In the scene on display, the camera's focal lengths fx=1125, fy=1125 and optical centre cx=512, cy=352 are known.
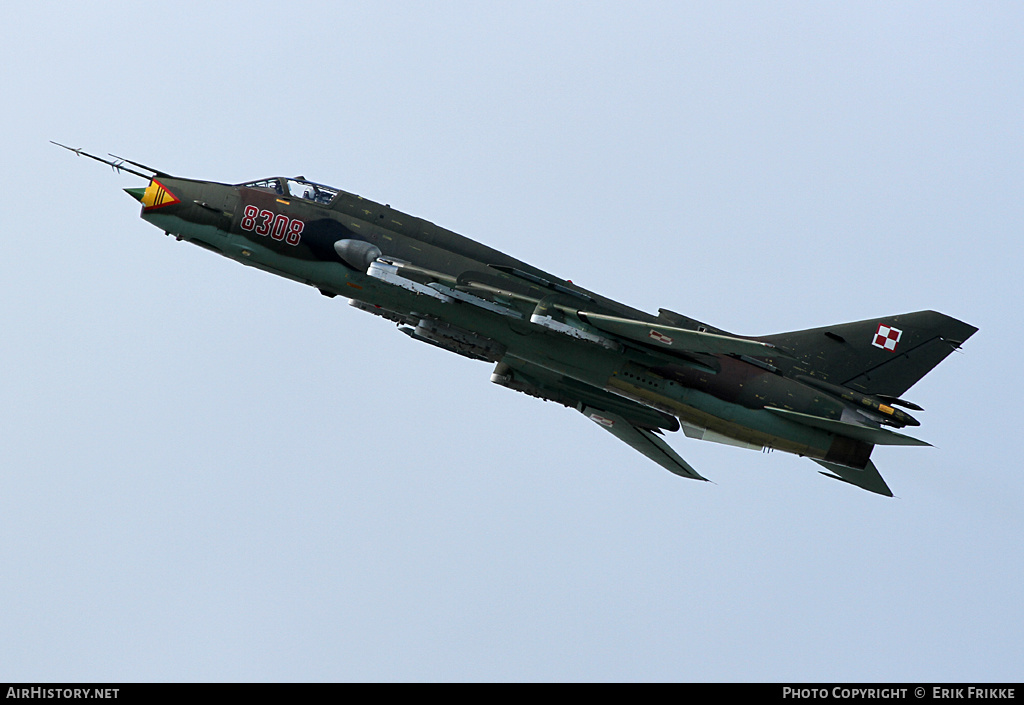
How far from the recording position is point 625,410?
104ft

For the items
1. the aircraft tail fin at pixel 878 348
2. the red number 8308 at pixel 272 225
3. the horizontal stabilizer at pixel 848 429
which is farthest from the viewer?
the aircraft tail fin at pixel 878 348

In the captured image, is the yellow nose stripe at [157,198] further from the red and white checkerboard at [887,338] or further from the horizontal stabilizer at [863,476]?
the red and white checkerboard at [887,338]

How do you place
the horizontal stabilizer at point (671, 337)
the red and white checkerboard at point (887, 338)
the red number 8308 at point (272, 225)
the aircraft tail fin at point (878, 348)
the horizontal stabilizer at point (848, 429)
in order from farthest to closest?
the red and white checkerboard at point (887, 338) < the aircraft tail fin at point (878, 348) < the horizontal stabilizer at point (848, 429) < the horizontal stabilizer at point (671, 337) < the red number 8308 at point (272, 225)

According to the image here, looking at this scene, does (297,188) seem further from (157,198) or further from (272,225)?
(157,198)

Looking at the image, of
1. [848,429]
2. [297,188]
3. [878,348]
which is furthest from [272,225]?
[878,348]

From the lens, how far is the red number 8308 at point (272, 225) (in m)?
26.6

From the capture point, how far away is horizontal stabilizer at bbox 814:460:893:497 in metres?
29.7

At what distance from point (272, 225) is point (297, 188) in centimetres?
127

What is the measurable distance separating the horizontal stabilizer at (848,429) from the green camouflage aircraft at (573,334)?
0.04 meters

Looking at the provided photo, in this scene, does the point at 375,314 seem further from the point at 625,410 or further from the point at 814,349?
the point at 814,349

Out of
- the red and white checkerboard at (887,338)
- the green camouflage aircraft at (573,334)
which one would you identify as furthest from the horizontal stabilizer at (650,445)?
the red and white checkerboard at (887,338)

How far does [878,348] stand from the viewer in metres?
30.8

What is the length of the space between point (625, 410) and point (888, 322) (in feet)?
25.1
